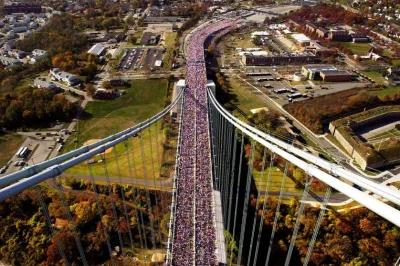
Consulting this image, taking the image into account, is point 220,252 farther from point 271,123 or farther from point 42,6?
point 42,6

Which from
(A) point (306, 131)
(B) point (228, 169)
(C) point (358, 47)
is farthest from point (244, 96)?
(C) point (358, 47)

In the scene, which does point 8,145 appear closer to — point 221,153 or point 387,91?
point 221,153

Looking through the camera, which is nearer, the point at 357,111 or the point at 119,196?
the point at 119,196

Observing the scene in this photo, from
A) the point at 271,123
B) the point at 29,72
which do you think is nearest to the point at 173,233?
the point at 271,123

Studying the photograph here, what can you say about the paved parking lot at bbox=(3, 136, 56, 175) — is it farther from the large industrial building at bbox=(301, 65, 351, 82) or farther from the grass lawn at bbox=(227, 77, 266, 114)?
the large industrial building at bbox=(301, 65, 351, 82)

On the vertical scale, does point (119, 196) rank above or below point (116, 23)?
below

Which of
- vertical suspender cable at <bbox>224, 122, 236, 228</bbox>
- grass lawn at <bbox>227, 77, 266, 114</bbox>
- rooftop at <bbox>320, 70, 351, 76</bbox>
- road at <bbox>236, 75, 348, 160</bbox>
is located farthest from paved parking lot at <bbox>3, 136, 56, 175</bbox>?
rooftop at <bbox>320, 70, 351, 76</bbox>

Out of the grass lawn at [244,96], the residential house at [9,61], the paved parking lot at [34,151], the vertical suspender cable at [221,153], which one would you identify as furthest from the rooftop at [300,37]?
the residential house at [9,61]
